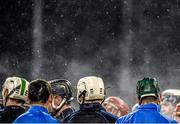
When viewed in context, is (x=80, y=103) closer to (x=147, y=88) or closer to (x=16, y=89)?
(x=16, y=89)

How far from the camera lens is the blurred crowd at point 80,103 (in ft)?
21.0

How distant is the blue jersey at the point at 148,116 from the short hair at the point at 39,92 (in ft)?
2.75

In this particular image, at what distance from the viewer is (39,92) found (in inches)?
252

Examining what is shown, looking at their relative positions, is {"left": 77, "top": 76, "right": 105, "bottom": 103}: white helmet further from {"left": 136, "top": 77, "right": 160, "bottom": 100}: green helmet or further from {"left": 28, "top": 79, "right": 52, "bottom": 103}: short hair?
{"left": 28, "top": 79, "right": 52, "bottom": 103}: short hair

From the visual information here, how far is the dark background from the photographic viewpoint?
21.4 m

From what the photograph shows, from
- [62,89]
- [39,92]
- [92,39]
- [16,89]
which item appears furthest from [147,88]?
[92,39]

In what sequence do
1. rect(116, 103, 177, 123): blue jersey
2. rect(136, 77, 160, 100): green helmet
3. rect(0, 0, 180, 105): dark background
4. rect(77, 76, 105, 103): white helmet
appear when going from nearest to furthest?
rect(116, 103, 177, 123): blue jersey → rect(136, 77, 160, 100): green helmet → rect(77, 76, 105, 103): white helmet → rect(0, 0, 180, 105): dark background

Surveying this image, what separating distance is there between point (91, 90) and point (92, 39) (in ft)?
49.6

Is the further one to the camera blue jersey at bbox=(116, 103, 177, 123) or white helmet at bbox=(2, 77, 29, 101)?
white helmet at bbox=(2, 77, 29, 101)

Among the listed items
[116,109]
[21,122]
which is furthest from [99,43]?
[21,122]

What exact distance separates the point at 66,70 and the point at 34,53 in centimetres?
124

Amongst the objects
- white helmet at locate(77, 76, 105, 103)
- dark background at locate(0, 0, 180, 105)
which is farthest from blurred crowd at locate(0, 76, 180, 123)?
dark background at locate(0, 0, 180, 105)

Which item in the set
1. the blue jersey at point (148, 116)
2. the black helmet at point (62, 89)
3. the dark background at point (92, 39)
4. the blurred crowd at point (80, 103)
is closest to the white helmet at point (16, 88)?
the blurred crowd at point (80, 103)

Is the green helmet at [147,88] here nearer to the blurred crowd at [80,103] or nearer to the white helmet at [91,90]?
the blurred crowd at [80,103]
